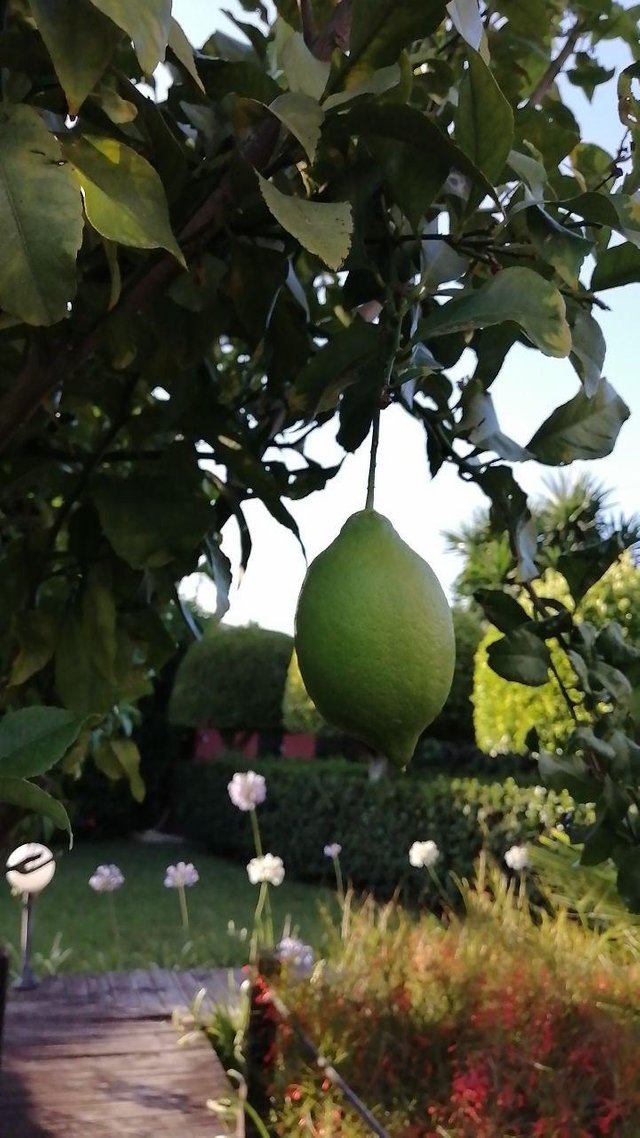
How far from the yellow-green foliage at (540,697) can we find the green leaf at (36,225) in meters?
4.69

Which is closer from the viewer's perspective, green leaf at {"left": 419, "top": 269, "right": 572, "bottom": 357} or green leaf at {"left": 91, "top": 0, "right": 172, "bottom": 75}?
green leaf at {"left": 91, "top": 0, "right": 172, "bottom": 75}

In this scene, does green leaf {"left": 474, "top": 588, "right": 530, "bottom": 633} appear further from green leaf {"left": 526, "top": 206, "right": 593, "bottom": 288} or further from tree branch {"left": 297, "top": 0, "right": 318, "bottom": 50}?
tree branch {"left": 297, "top": 0, "right": 318, "bottom": 50}

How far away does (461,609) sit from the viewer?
888cm

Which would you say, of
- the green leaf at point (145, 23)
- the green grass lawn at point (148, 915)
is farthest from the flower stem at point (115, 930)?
the green leaf at point (145, 23)

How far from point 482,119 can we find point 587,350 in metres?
0.17

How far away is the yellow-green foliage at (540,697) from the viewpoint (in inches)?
215

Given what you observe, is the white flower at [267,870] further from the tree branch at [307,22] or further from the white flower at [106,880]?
the tree branch at [307,22]

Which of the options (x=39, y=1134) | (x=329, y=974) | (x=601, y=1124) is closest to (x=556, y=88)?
(x=601, y=1124)

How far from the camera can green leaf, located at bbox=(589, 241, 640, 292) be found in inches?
25.8

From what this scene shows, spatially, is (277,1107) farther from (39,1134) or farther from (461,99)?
(461,99)

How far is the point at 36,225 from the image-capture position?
46cm

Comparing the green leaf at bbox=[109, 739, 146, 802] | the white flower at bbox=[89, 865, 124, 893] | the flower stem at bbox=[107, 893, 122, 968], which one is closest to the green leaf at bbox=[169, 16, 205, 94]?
the green leaf at bbox=[109, 739, 146, 802]

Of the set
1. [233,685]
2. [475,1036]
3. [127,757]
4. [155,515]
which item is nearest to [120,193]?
[155,515]

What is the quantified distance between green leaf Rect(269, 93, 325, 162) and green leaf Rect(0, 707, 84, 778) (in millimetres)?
341
